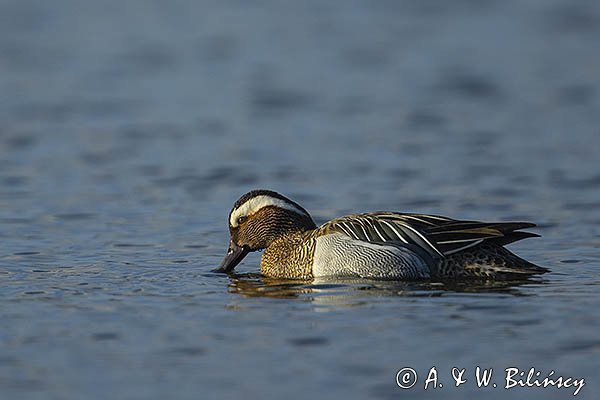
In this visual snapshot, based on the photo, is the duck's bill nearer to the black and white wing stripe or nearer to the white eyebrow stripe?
the white eyebrow stripe

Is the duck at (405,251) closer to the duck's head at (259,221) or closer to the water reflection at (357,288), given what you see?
the water reflection at (357,288)

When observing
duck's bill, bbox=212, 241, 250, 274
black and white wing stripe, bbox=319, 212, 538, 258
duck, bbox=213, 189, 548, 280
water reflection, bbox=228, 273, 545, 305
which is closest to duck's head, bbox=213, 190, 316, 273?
duck's bill, bbox=212, 241, 250, 274

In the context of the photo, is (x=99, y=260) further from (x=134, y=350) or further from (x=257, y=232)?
(x=134, y=350)

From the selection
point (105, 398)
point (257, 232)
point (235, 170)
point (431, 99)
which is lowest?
point (105, 398)

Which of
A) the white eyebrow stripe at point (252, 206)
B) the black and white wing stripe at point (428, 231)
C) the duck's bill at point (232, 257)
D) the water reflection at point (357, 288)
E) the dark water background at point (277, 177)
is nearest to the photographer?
the dark water background at point (277, 177)

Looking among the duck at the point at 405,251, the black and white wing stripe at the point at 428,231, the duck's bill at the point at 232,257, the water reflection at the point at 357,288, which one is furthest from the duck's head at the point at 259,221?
the water reflection at the point at 357,288

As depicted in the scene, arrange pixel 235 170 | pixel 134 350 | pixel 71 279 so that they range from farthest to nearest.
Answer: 1. pixel 235 170
2. pixel 71 279
3. pixel 134 350

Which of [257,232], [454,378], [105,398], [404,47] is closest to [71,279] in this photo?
[257,232]

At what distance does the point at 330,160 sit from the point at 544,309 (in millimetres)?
6435

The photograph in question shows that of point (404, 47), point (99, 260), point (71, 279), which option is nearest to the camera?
point (71, 279)

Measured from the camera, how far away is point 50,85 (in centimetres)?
1925

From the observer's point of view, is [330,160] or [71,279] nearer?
[71,279]

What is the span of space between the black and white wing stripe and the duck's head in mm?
584

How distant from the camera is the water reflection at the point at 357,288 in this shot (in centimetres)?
946
